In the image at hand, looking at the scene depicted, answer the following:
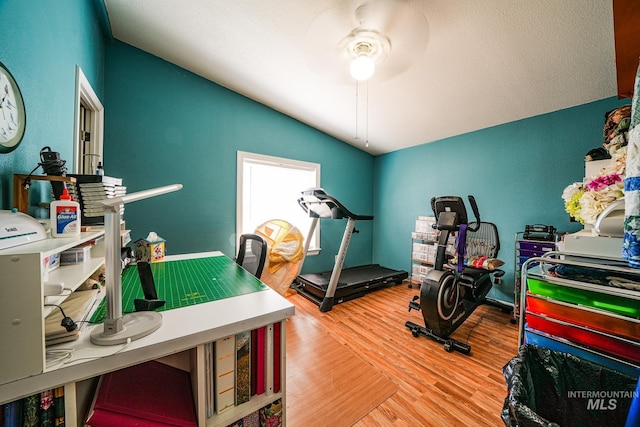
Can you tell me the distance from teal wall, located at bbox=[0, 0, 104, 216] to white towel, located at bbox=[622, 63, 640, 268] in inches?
78.3

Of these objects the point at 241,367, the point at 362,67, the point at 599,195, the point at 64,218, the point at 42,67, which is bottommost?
the point at 241,367

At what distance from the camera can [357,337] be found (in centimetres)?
222

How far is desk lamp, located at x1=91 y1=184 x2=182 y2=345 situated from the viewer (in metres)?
0.63

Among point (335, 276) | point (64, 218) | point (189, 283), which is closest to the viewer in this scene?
point (64, 218)

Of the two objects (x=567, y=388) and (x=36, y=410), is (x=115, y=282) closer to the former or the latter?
(x=36, y=410)

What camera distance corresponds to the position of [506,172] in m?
2.92

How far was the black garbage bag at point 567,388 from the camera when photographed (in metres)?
0.89

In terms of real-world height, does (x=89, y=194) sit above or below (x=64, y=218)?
above

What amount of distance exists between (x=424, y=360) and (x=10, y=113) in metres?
2.79

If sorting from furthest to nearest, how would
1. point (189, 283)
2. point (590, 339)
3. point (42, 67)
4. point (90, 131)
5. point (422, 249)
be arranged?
point (422, 249), point (90, 131), point (189, 283), point (42, 67), point (590, 339)

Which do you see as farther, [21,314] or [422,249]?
[422,249]

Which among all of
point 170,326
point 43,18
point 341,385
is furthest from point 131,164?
point 341,385

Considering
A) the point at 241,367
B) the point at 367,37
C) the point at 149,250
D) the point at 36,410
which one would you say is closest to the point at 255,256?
the point at 149,250

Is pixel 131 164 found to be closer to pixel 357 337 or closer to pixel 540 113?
pixel 357 337
